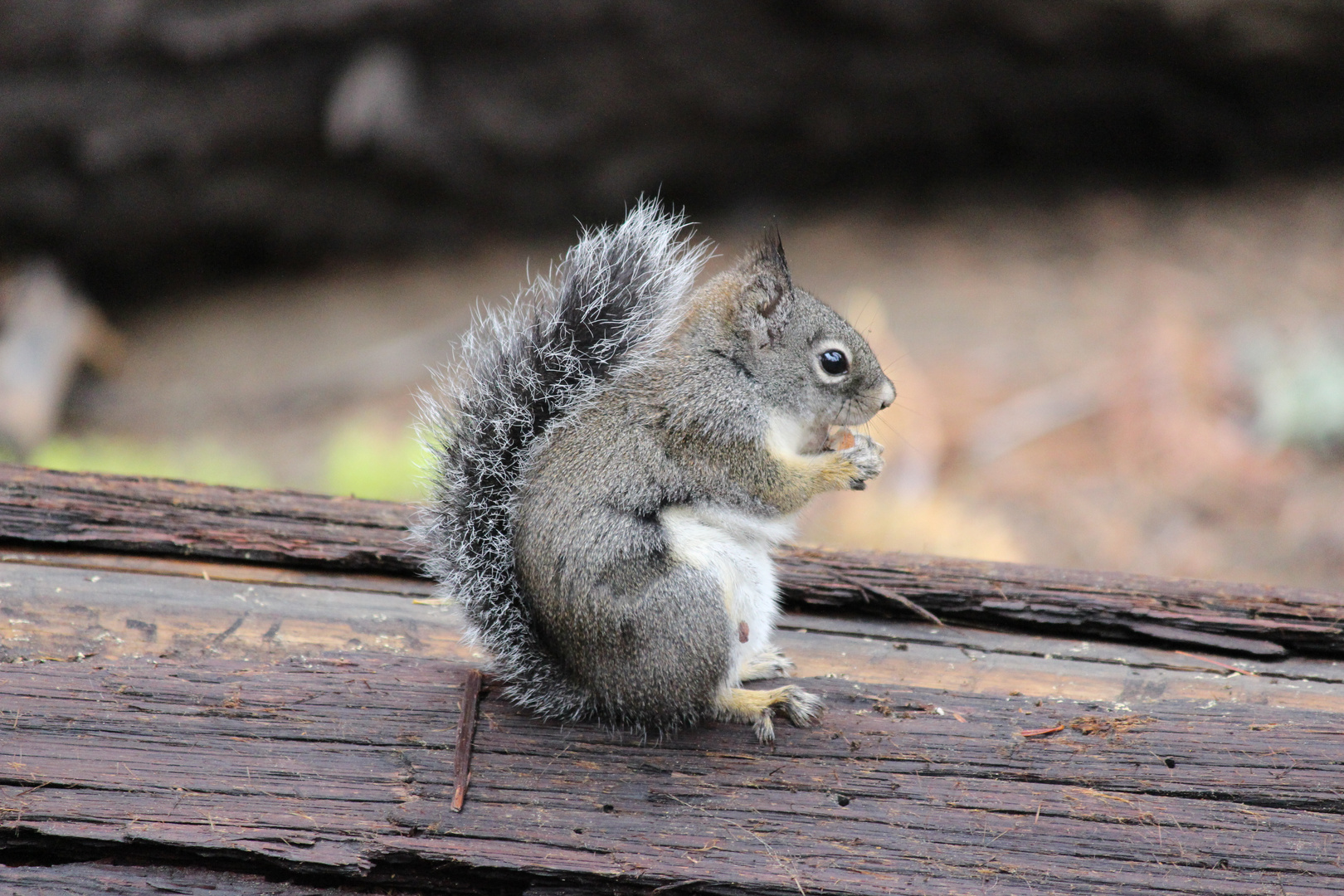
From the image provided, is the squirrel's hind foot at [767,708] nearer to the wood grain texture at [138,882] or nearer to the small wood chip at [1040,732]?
the small wood chip at [1040,732]

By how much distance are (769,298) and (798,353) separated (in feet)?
0.43

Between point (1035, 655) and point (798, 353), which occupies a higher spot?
point (798, 353)

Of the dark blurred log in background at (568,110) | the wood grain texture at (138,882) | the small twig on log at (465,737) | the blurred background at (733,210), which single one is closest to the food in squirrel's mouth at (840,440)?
the small twig on log at (465,737)

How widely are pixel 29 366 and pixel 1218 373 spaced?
5.57 meters

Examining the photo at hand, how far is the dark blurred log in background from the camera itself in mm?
5648

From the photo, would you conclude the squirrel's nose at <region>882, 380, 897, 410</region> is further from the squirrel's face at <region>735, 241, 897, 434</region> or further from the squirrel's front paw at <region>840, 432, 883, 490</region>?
the squirrel's front paw at <region>840, 432, 883, 490</region>

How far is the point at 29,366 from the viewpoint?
5.44 m

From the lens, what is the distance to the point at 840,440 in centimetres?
248

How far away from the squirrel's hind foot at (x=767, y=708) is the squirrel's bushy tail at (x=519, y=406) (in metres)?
0.28

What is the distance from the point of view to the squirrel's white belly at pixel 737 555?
A: 207cm

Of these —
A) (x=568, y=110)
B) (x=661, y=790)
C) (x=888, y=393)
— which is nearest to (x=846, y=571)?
(x=888, y=393)

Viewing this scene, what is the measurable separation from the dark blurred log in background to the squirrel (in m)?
4.05

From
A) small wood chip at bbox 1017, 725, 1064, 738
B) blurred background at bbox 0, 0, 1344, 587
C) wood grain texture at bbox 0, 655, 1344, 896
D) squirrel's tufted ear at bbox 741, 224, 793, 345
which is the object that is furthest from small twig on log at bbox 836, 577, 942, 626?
blurred background at bbox 0, 0, 1344, 587

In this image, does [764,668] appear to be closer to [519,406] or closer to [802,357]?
[802,357]
